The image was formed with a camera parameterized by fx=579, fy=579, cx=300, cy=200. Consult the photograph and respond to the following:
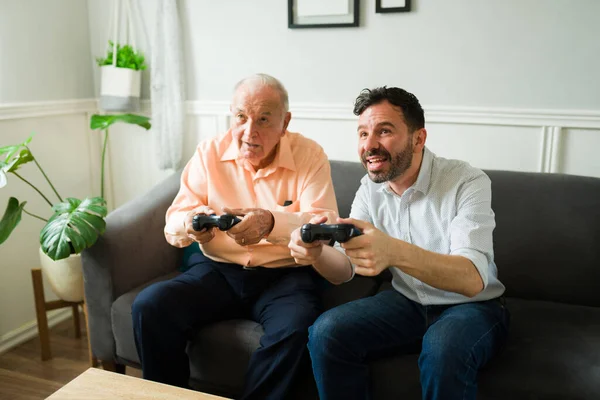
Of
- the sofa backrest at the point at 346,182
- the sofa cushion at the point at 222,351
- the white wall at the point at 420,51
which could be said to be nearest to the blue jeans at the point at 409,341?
the sofa cushion at the point at 222,351

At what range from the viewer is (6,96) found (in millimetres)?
2479

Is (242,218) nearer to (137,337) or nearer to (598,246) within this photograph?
(137,337)

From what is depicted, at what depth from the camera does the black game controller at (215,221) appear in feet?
5.33

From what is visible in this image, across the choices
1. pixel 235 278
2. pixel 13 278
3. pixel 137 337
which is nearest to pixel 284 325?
pixel 235 278

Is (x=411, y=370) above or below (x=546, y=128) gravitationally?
below

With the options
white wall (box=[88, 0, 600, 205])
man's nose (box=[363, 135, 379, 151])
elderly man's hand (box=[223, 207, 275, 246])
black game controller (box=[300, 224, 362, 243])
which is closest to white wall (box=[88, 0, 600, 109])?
white wall (box=[88, 0, 600, 205])

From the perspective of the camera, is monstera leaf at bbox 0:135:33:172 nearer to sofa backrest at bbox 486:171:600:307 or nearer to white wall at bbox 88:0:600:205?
white wall at bbox 88:0:600:205

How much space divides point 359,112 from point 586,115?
986 millimetres

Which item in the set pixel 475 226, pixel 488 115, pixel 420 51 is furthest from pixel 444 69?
pixel 475 226

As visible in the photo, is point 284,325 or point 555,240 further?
point 555,240

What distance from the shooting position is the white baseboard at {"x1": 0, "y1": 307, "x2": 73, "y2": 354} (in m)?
2.53

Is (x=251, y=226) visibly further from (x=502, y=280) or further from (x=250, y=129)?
(x=502, y=280)

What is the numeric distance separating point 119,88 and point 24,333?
1.19 meters

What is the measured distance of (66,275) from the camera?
2348 millimetres
